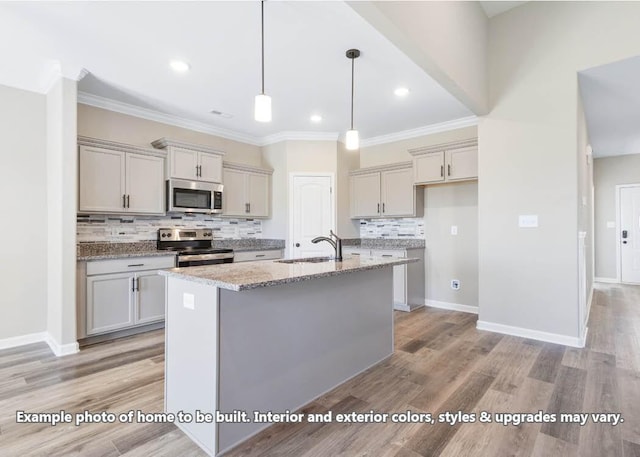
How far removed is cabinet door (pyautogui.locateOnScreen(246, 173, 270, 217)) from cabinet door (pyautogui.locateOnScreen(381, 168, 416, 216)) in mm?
1811

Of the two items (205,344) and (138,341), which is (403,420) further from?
(138,341)

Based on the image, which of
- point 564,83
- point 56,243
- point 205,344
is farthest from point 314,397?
point 564,83

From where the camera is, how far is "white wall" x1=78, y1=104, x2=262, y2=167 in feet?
12.4

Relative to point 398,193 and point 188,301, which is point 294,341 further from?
point 398,193

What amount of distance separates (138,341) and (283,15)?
10.7 feet

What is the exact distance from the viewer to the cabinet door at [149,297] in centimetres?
361

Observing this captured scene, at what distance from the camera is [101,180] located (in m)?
3.61

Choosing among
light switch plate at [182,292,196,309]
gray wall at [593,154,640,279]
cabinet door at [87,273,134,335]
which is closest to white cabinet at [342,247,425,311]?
cabinet door at [87,273,134,335]

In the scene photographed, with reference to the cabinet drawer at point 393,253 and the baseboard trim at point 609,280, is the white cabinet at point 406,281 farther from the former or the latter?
the baseboard trim at point 609,280

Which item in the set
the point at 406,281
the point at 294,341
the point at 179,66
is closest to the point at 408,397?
the point at 294,341

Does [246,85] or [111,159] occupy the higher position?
[246,85]

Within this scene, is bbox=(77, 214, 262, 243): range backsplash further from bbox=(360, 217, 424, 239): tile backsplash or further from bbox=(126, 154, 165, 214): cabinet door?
bbox=(360, 217, 424, 239): tile backsplash

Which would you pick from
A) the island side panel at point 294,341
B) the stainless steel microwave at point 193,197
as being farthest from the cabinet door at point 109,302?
the island side panel at point 294,341

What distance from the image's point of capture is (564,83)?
327 cm
